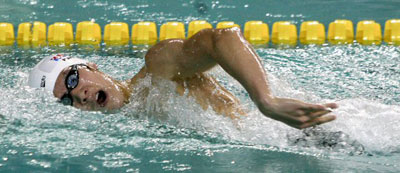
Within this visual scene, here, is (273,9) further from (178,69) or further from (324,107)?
(324,107)

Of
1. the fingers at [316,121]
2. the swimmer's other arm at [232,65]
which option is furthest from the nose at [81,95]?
the fingers at [316,121]

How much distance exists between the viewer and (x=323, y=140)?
2393 millimetres

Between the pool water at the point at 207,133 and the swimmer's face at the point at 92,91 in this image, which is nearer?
the pool water at the point at 207,133

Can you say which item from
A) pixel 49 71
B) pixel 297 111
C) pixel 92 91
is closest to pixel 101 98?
pixel 92 91

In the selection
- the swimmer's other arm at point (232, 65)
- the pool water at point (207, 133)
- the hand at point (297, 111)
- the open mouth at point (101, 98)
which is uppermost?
the swimmer's other arm at point (232, 65)

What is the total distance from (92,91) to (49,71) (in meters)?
0.29

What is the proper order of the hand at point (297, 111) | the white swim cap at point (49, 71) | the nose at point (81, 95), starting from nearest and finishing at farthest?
the hand at point (297, 111) < the nose at point (81, 95) < the white swim cap at point (49, 71)

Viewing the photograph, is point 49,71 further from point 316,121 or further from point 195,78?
point 316,121

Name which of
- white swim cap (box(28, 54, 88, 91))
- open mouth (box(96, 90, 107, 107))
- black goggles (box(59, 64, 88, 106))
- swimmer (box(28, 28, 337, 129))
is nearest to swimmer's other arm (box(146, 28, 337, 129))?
swimmer (box(28, 28, 337, 129))

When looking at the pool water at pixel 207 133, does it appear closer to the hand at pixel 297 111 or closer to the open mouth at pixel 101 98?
the open mouth at pixel 101 98

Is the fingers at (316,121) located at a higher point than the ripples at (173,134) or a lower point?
higher

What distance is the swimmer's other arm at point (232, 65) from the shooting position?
184cm

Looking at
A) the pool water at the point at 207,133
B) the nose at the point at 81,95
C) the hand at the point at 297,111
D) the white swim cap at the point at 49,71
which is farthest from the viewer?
the white swim cap at the point at 49,71

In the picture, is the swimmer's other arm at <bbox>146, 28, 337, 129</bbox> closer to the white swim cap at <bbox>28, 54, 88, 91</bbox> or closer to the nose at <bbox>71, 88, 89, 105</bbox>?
the nose at <bbox>71, 88, 89, 105</bbox>
